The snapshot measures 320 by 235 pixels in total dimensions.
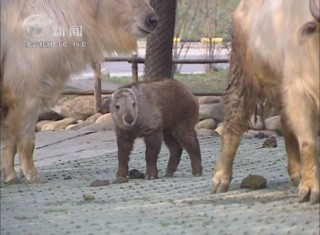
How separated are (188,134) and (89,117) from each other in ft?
22.4

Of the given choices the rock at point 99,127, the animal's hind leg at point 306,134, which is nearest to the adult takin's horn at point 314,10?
the animal's hind leg at point 306,134

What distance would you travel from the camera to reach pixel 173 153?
339 inches

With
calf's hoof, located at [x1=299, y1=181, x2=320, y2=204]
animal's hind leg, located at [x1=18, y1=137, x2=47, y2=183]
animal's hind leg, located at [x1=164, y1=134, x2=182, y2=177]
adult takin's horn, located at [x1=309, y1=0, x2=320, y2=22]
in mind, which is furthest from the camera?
animal's hind leg, located at [x1=164, y1=134, x2=182, y2=177]

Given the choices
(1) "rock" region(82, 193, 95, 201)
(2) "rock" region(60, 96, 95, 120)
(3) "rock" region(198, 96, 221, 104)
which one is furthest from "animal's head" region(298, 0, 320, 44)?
(2) "rock" region(60, 96, 95, 120)

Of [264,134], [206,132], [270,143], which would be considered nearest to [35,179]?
[270,143]

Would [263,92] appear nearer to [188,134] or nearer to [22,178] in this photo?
[188,134]

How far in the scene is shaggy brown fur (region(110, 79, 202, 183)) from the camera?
8.24 metres

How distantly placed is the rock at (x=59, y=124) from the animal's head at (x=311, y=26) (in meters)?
8.08

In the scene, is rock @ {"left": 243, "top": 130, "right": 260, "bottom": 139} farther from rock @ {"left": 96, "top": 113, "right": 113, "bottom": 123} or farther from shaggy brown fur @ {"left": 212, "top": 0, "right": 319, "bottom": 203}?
shaggy brown fur @ {"left": 212, "top": 0, "right": 319, "bottom": 203}

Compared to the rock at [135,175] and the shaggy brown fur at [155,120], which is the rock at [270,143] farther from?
the rock at [135,175]

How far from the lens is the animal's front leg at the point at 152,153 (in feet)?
26.8

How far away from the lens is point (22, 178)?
28.0 feet

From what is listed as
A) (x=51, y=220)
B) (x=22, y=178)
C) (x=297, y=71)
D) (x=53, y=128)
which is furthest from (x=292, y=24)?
(x=53, y=128)

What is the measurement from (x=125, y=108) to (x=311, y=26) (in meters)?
2.57
